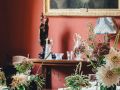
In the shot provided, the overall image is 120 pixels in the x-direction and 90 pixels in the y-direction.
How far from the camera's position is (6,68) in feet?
14.3

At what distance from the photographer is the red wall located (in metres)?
4.68

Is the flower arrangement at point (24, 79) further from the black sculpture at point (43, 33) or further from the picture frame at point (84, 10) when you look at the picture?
the picture frame at point (84, 10)

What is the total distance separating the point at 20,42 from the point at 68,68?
2.70 ft

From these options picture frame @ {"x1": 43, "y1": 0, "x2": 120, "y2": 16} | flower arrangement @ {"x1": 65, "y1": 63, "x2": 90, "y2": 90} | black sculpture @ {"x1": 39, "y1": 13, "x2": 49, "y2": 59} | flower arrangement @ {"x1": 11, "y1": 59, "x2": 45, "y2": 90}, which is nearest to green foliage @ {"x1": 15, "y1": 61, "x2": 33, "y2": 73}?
flower arrangement @ {"x1": 11, "y1": 59, "x2": 45, "y2": 90}

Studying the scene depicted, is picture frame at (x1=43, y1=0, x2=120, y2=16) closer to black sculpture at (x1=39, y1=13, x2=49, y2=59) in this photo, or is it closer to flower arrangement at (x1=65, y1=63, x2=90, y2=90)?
black sculpture at (x1=39, y1=13, x2=49, y2=59)

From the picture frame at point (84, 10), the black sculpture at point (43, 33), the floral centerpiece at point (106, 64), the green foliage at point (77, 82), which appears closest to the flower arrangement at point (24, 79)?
the green foliage at point (77, 82)

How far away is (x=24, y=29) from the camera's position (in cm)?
Result: 481

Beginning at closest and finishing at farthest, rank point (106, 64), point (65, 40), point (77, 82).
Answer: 1. point (106, 64)
2. point (77, 82)
3. point (65, 40)

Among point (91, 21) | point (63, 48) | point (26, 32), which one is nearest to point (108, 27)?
point (91, 21)

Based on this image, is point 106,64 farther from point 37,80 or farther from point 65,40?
point 65,40

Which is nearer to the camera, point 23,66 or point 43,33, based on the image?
point 23,66

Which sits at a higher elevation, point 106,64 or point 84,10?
point 84,10

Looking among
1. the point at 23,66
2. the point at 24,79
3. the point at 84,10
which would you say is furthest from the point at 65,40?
the point at 24,79

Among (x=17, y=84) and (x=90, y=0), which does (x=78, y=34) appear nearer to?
(x=90, y=0)
